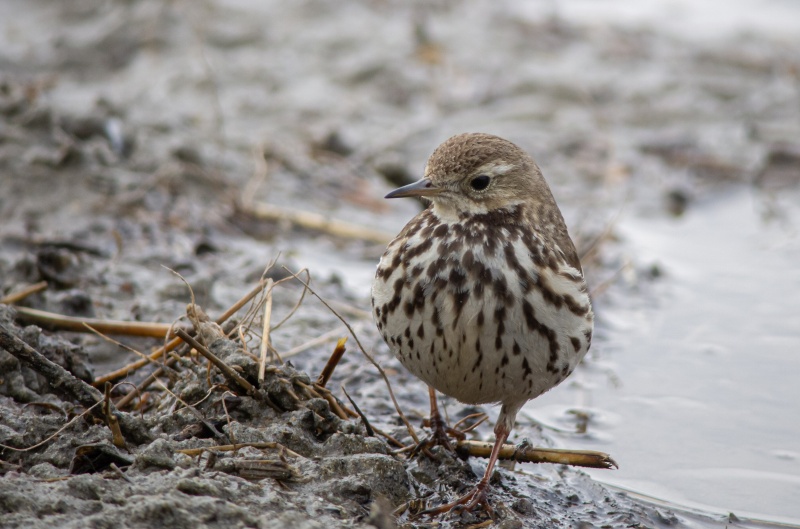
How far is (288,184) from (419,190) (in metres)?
4.21

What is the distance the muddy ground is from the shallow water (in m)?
0.26

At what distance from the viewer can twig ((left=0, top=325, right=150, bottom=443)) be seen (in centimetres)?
430

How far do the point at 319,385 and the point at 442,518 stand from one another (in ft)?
2.75

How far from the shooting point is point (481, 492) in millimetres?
4773

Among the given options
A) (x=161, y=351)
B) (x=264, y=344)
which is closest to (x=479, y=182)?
(x=264, y=344)

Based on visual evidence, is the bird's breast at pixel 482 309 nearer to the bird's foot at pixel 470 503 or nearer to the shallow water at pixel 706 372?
the bird's foot at pixel 470 503

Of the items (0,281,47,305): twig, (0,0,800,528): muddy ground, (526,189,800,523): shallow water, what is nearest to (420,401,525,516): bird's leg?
(0,0,800,528): muddy ground

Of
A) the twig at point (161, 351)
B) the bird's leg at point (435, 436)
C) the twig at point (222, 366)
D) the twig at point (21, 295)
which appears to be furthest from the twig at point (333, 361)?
the twig at point (21, 295)

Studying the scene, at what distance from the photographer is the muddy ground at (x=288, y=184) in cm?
434

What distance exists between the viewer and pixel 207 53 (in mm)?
10961

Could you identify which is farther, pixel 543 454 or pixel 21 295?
pixel 21 295

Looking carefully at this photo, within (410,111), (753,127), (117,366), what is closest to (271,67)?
(410,111)

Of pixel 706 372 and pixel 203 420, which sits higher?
pixel 706 372

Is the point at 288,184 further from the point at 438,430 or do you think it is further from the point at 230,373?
the point at 230,373
